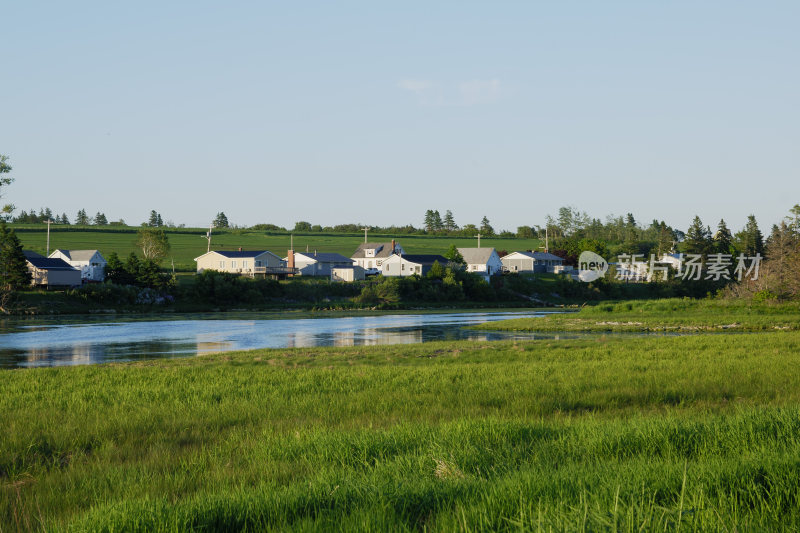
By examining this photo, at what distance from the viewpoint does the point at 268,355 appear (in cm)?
2875

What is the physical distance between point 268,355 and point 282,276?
285ft

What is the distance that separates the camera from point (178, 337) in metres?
43.0

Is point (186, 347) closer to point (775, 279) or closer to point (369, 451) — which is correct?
point (369, 451)

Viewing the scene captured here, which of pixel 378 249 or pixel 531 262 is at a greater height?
pixel 378 249

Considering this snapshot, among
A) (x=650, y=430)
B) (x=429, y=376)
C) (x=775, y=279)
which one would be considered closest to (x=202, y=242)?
(x=775, y=279)

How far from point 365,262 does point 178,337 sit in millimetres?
95630

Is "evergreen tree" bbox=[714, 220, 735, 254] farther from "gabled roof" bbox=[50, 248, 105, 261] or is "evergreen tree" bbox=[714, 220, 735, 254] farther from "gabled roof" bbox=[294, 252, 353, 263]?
"gabled roof" bbox=[50, 248, 105, 261]

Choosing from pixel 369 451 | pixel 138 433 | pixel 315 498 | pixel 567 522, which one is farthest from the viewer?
pixel 138 433

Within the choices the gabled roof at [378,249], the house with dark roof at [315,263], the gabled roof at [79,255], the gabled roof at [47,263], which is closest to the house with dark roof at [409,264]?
the house with dark roof at [315,263]

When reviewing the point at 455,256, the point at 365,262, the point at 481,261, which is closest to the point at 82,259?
the point at 365,262

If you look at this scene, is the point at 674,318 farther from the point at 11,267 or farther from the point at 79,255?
the point at 79,255

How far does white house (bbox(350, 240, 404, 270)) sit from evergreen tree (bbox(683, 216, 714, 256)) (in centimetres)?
5472

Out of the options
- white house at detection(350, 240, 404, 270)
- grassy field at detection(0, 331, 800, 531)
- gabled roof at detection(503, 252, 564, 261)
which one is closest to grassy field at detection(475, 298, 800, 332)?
grassy field at detection(0, 331, 800, 531)

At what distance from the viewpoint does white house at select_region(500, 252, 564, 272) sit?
136 metres
